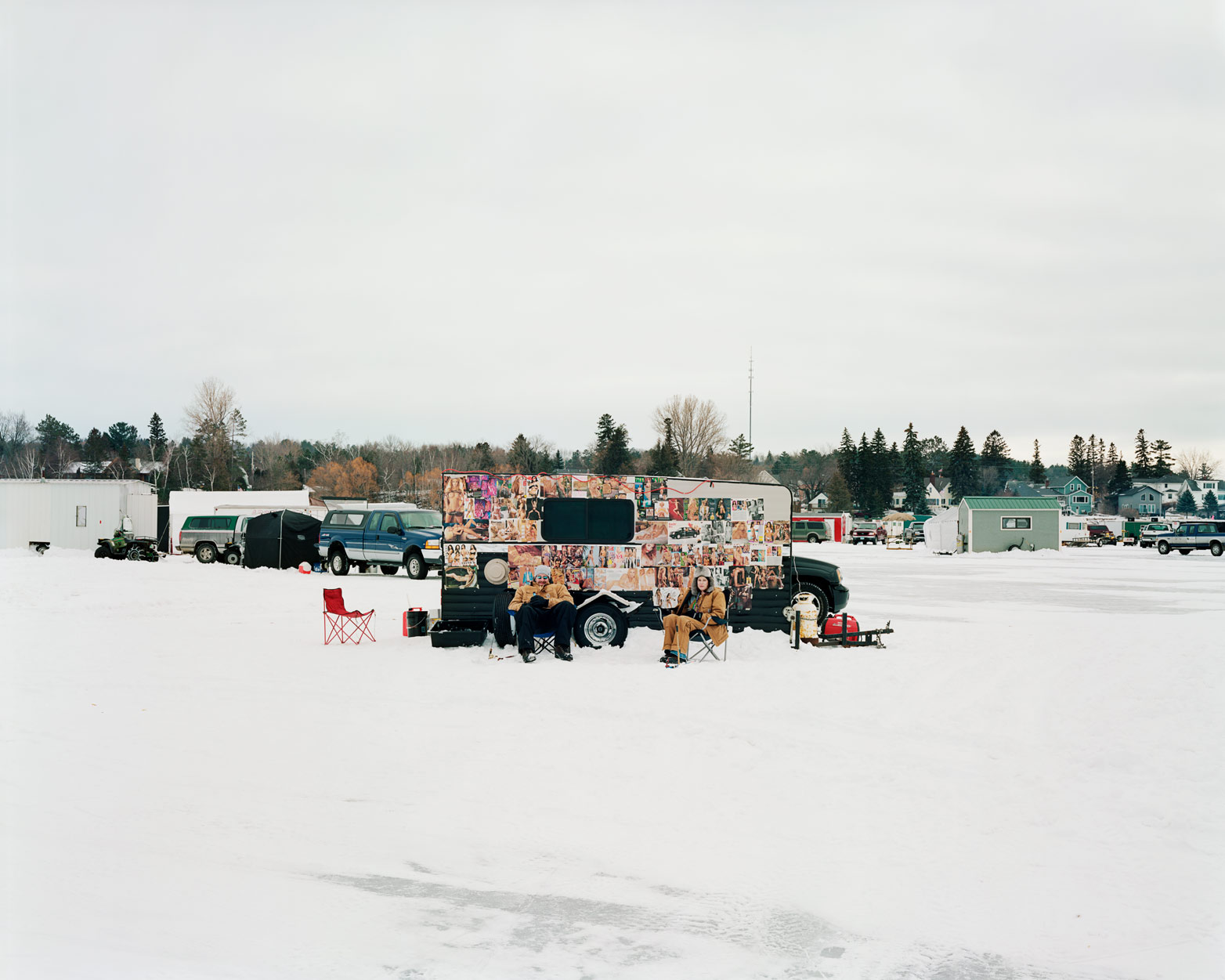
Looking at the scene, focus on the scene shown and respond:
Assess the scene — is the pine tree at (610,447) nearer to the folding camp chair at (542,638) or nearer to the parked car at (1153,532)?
the parked car at (1153,532)

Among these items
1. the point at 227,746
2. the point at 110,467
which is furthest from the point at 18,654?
the point at 110,467

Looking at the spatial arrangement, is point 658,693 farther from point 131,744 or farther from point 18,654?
point 18,654

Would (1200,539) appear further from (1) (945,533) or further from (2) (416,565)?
(2) (416,565)

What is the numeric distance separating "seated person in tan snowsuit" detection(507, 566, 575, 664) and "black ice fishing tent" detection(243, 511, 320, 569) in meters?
16.9

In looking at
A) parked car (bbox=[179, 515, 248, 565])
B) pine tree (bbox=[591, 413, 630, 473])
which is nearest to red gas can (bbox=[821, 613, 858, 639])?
parked car (bbox=[179, 515, 248, 565])

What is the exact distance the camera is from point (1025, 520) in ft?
150

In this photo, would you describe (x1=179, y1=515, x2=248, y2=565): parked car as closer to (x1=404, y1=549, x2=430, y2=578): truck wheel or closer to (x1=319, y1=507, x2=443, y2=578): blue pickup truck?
(x1=319, y1=507, x2=443, y2=578): blue pickup truck

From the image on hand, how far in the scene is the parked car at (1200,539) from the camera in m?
42.8

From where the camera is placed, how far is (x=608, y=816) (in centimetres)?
579

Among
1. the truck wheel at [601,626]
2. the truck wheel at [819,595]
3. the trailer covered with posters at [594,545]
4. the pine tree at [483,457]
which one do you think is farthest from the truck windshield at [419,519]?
the pine tree at [483,457]

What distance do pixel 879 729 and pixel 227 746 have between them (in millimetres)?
5338

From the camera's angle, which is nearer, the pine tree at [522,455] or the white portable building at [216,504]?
the white portable building at [216,504]

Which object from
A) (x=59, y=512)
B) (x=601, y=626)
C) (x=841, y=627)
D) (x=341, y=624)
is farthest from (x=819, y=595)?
(x=59, y=512)

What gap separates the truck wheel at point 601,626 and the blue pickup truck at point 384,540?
41.7 feet
